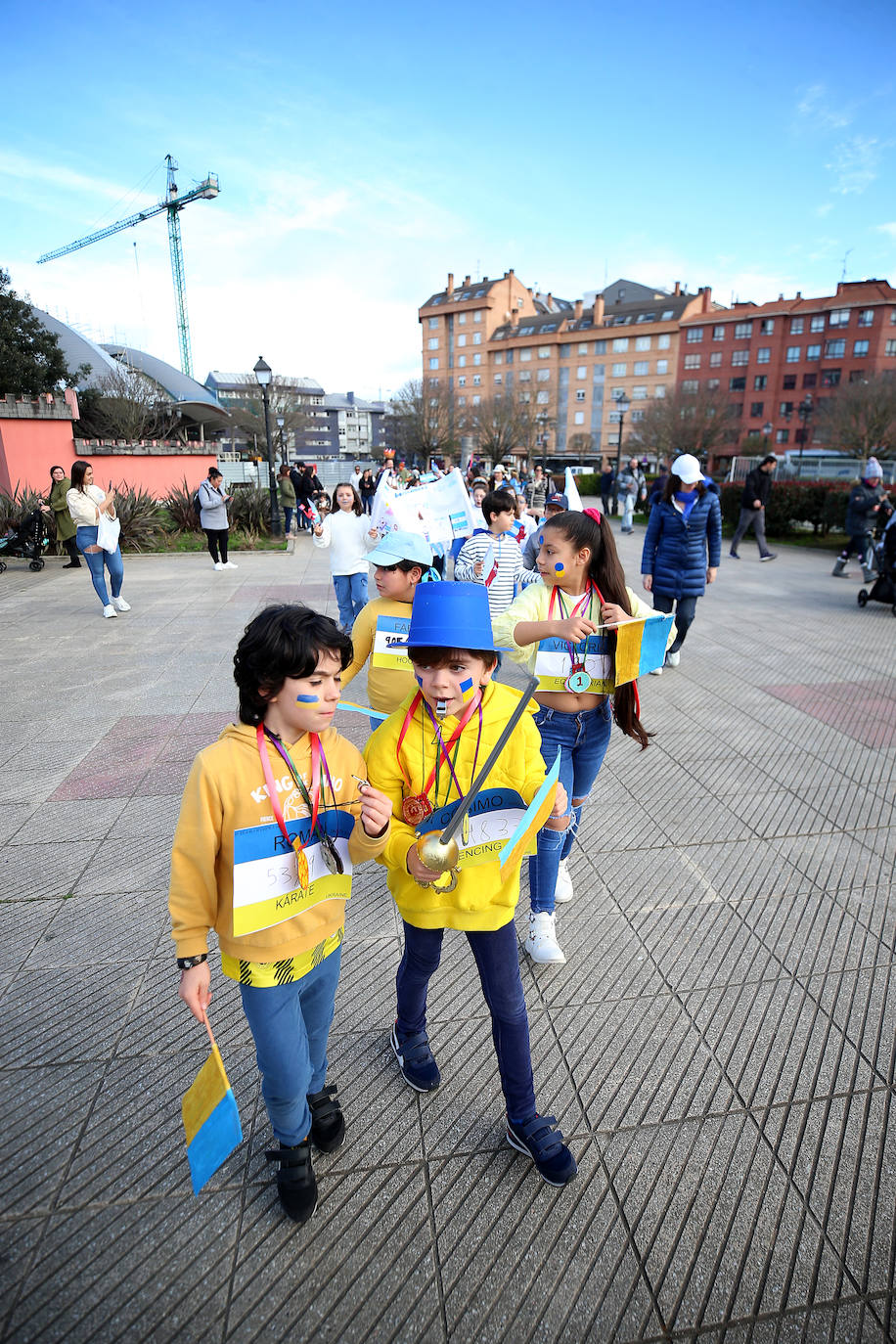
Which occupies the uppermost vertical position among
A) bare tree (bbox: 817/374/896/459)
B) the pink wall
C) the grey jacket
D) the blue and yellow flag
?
bare tree (bbox: 817/374/896/459)

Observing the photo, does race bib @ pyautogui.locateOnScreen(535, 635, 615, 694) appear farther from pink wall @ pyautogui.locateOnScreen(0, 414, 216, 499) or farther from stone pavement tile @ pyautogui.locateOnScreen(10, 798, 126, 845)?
pink wall @ pyautogui.locateOnScreen(0, 414, 216, 499)

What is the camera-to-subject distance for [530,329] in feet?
255

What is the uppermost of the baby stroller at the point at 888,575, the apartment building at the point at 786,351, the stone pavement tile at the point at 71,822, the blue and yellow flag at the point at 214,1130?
the apartment building at the point at 786,351

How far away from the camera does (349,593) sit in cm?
705

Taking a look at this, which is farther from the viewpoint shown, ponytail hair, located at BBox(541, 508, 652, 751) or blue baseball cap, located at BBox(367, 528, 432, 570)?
blue baseball cap, located at BBox(367, 528, 432, 570)

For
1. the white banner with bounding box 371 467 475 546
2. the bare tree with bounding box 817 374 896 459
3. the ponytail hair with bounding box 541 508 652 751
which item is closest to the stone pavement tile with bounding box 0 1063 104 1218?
the ponytail hair with bounding box 541 508 652 751

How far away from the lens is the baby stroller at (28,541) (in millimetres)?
12023

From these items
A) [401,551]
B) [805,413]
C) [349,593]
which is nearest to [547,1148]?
[401,551]

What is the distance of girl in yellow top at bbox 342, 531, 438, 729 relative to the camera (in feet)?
10.3

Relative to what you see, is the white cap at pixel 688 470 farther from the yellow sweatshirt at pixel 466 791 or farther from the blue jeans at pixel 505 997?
the blue jeans at pixel 505 997

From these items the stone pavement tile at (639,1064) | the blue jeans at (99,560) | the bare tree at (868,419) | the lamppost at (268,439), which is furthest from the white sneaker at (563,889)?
the bare tree at (868,419)

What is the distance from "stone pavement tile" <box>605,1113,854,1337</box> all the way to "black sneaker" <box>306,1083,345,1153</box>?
0.84m

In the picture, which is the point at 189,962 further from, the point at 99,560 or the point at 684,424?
the point at 684,424

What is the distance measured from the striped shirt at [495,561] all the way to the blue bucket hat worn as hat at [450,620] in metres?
3.83
